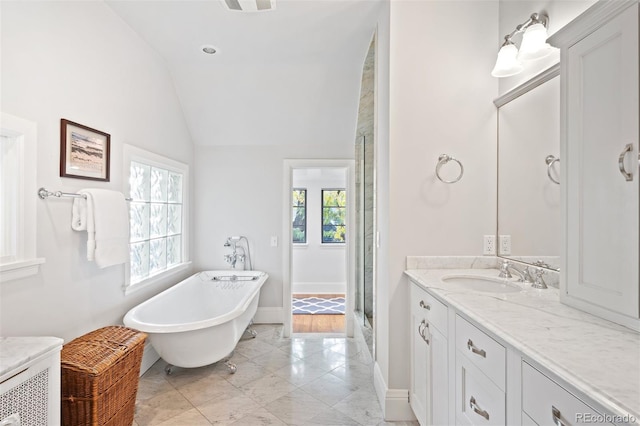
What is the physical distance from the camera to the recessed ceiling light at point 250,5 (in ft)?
6.31

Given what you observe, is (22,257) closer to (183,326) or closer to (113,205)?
(113,205)

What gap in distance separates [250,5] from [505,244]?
2.12 m

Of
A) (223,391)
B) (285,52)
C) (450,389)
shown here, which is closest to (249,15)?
(285,52)

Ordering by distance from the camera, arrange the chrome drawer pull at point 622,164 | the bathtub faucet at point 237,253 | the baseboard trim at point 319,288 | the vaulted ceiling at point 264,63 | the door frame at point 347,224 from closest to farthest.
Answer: the chrome drawer pull at point 622,164 < the vaulted ceiling at point 264,63 < the door frame at point 347,224 < the bathtub faucet at point 237,253 < the baseboard trim at point 319,288

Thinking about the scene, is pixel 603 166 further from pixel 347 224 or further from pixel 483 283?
pixel 347 224

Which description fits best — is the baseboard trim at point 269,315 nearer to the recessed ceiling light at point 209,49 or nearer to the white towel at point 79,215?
the white towel at point 79,215

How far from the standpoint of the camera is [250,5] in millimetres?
1954

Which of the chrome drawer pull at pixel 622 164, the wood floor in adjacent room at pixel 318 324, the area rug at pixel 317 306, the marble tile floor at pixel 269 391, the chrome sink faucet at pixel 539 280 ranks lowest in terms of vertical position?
the area rug at pixel 317 306

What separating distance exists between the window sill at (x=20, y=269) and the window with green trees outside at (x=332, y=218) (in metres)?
4.58

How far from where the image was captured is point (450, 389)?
54.4 inches

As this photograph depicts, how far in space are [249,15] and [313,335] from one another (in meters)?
3.08

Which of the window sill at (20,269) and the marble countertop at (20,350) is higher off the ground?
the window sill at (20,269)

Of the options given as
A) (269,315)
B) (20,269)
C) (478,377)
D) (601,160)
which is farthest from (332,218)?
(601,160)

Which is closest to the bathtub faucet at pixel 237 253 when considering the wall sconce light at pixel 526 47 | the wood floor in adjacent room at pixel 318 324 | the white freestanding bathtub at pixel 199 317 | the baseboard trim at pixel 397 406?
the white freestanding bathtub at pixel 199 317
